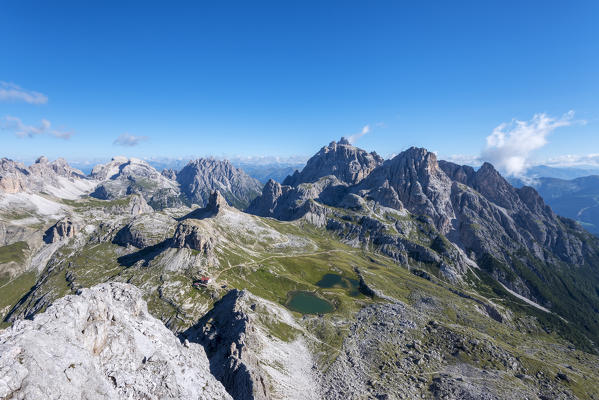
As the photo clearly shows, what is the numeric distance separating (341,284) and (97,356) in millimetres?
166869

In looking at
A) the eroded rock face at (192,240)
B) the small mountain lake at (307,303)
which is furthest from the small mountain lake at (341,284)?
the eroded rock face at (192,240)

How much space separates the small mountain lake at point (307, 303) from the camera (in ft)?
470

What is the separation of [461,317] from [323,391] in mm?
119638

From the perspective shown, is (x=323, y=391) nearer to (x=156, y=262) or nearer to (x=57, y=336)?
(x=57, y=336)

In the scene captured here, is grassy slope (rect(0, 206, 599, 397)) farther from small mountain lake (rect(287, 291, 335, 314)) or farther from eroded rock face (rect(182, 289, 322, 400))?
eroded rock face (rect(182, 289, 322, 400))

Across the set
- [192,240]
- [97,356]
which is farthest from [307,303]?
[97,356]

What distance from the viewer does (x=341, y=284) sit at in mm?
189250

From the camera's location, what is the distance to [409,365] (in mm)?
98250

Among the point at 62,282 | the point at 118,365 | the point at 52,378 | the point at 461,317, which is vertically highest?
the point at 52,378

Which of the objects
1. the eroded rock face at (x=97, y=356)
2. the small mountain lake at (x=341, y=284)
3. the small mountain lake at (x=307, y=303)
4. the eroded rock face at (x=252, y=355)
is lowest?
the small mountain lake at (x=341, y=284)

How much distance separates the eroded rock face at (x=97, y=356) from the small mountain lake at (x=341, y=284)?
13822 cm

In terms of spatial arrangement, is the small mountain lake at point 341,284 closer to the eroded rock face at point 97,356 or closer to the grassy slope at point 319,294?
the grassy slope at point 319,294

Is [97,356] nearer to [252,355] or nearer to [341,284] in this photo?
[252,355]

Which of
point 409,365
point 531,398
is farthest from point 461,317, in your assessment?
point 409,365
